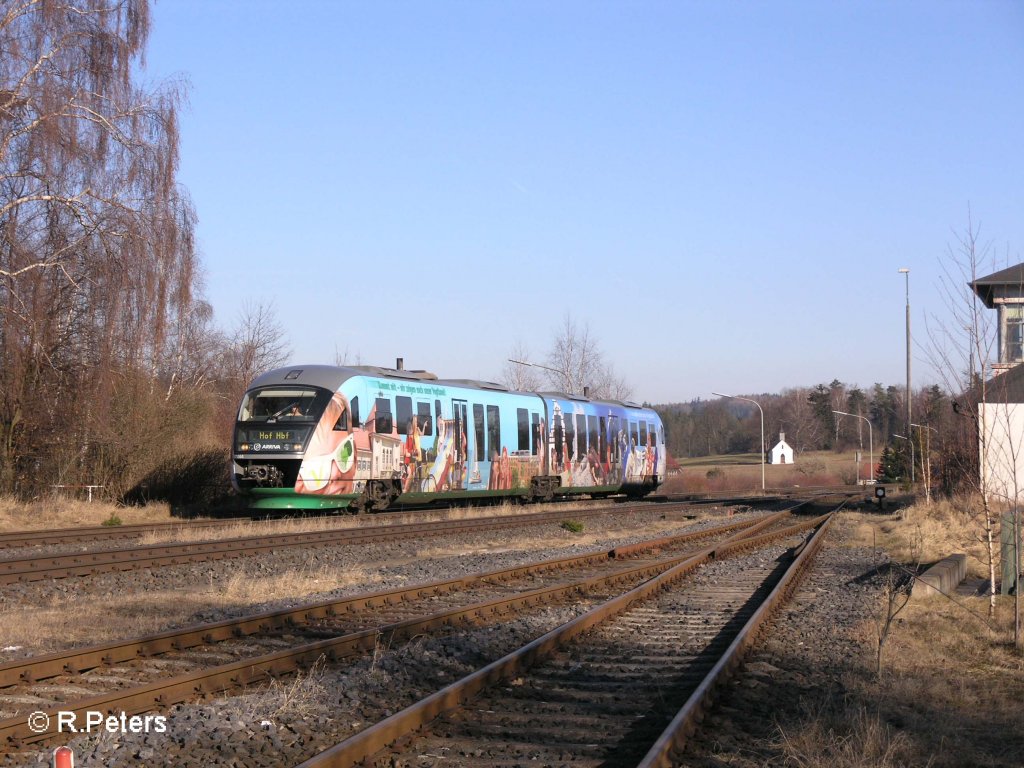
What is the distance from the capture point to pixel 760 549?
1975 cm

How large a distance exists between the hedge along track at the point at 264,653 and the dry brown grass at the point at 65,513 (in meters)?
13.7

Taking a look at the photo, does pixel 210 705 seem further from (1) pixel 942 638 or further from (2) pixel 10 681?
(1) pixel 942 638

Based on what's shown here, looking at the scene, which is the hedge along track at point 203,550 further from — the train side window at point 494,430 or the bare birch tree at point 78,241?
the bare birch tree at point 78,241

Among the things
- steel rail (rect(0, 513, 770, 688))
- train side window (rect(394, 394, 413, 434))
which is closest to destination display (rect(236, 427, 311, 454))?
train side window (rect(394, 394, 413, 434))

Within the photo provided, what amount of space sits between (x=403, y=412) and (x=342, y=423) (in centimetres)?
238

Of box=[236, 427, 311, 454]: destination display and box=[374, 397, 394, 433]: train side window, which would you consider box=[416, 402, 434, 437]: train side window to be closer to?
box=[374, 397, 394, 433]: train side window

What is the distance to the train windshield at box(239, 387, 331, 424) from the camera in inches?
866

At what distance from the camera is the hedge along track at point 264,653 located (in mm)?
6586

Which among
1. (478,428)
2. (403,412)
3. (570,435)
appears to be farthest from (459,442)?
(570,435)

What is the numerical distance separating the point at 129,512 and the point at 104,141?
8.75 meters

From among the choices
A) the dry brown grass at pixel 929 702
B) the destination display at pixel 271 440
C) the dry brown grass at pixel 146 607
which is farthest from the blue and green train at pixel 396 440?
the dry brown grass at pixel 929 702

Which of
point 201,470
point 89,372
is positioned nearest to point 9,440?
point 89,372

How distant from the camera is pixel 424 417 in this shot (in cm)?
2525

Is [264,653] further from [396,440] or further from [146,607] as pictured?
[396,440]
